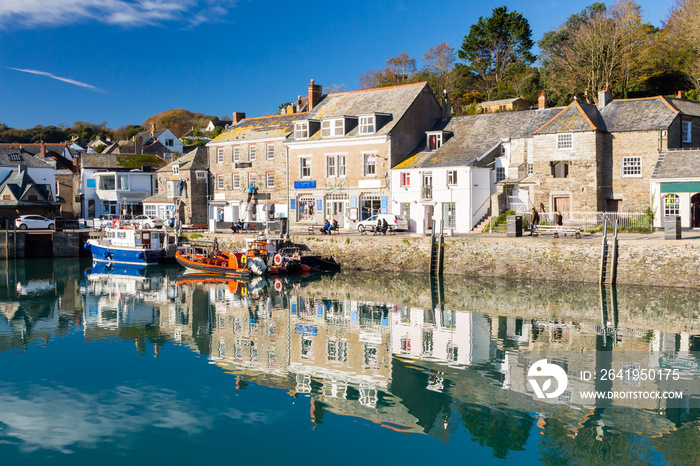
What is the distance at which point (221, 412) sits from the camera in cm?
1541

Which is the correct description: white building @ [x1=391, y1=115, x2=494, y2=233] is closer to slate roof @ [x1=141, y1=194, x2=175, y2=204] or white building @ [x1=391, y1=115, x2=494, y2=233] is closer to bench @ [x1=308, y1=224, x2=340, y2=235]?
bench @ [x1=308, y1=224, x2=340, y2=235]

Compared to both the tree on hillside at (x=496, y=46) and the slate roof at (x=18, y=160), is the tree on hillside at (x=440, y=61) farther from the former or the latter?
the slate roof at (x=18, y=160)

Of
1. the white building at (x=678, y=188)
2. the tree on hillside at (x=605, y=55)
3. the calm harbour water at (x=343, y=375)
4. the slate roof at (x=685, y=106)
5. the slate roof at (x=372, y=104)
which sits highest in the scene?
the tree on hillside at (x=605, y=55)

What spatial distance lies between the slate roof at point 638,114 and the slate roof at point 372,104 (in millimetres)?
→ 13183

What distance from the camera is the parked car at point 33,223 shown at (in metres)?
52.2

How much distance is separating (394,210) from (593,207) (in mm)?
12973

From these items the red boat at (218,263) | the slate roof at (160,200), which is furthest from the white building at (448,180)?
the slate roof at (160,200)

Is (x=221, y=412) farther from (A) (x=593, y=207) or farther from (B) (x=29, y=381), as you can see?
(A) (x=593, y=207)

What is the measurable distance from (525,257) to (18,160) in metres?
48.6

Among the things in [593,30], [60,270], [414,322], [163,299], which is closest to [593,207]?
[414,322]

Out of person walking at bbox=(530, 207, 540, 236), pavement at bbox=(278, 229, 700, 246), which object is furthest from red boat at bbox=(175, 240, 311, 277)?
person walking at bbox=(530, 207, 540, 236)

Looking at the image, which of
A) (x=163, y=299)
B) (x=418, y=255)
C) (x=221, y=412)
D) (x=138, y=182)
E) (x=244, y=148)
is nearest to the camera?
(x=221, y=412)

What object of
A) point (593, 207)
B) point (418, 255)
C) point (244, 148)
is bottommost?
point (418, 255)

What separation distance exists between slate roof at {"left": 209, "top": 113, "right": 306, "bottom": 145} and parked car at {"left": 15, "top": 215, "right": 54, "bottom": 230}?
48.3ft
